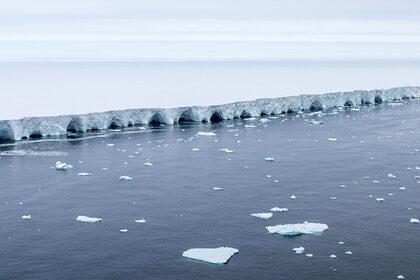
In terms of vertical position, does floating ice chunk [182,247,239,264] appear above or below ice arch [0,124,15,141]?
below

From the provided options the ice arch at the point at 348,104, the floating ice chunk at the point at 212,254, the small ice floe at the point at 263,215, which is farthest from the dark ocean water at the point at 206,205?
Answer: the ice arch at the point at 348,104

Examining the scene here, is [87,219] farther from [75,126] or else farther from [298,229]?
[75,126]

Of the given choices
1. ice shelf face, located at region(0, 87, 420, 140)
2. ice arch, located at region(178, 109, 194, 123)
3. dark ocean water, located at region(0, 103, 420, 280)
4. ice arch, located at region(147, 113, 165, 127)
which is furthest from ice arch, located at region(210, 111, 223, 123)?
dark ocean water, located at region(0, 103, 420, 280)

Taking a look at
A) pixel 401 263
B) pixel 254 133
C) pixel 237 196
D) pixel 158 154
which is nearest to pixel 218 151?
pixel 158 154

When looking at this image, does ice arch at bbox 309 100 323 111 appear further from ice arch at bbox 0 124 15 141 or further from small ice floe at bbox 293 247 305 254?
small ice floe at bbox 293 247 305 254

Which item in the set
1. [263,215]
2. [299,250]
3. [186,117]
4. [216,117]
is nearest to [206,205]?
[263,215]

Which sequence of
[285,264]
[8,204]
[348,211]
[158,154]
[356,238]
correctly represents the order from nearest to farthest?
[285,264] → [356,238] → [348,211] → [8,204] → [158,154]

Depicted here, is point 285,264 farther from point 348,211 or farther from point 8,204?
point 8,204
